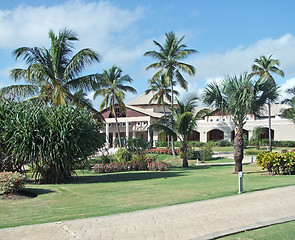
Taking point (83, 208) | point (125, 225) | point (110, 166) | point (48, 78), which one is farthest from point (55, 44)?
point (125, 225)

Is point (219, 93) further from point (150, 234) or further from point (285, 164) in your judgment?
point (150, 234)

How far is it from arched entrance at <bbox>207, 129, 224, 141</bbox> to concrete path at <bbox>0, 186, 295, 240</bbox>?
41.0 meters

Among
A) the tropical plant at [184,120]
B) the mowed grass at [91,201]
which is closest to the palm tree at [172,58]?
the tropical plant at [184,120]

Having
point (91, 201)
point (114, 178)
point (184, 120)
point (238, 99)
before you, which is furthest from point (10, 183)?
point (184, 120)

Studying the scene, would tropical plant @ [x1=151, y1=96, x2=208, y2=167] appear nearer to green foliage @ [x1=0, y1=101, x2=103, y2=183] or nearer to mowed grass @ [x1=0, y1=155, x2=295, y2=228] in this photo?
green foliage @ [x1=0, y1=101, x2=103, y2=183]

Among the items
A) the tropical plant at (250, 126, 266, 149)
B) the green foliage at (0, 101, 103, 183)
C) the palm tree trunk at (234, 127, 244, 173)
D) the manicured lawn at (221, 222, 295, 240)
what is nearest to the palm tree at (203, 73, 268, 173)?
the palm tree trunk at (234, 127, 244, 173)

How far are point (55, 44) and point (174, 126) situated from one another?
9392mm

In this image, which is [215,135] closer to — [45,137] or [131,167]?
[131,167]

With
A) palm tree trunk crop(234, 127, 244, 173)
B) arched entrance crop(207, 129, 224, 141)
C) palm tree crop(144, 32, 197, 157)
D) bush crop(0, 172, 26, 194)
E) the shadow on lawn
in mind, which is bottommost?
the shadow on lawn

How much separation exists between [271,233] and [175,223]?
1.83 meters

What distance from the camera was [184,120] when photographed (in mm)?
21828

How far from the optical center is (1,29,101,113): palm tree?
19.4 meters

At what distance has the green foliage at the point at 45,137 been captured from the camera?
12.6 meters

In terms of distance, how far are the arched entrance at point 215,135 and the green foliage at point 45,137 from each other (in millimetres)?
37065
